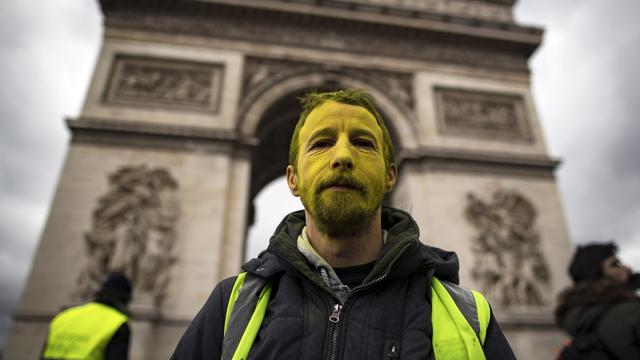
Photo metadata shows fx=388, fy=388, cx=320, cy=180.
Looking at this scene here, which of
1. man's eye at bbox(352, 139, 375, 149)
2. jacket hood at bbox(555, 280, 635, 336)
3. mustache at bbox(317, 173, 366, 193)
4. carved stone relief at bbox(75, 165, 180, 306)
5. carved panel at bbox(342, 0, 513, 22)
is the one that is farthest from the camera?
carved panel at bbox(342, 0, 513, 22)

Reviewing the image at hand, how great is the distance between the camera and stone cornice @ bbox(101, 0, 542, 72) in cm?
957

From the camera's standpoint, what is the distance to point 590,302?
82.7 inches

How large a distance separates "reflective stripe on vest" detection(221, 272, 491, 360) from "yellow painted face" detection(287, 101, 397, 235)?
10.6 inches

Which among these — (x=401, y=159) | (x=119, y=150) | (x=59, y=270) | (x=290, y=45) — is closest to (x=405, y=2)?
(x=290, y=45)

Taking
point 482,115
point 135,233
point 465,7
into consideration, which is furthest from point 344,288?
point 465,7

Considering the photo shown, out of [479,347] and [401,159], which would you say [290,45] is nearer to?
[401,159]

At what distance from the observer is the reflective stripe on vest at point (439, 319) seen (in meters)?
0.93

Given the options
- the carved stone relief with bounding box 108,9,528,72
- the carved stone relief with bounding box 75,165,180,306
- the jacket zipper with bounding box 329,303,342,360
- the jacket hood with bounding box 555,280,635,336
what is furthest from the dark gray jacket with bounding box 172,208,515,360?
the carved stone relief with bounding box 108,9,528,72

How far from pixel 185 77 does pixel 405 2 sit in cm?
664

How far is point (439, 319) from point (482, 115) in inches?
397

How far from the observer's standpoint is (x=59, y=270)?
6.79 m

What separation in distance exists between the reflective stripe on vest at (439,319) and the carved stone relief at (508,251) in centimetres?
755

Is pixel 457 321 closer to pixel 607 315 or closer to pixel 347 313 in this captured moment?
pixel 347 313

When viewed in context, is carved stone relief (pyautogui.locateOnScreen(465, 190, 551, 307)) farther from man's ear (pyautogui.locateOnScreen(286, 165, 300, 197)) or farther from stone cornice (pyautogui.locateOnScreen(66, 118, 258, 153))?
man's ear (pyautogui.locateOnScreen(286, 165, 300, 197))
